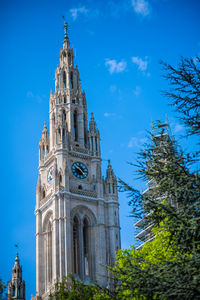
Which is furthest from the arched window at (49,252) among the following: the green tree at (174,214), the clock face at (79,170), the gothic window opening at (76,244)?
the green tree at (174,214)

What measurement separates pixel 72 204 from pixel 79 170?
5165 millimetres

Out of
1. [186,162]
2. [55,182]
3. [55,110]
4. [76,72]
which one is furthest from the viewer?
[76,72]

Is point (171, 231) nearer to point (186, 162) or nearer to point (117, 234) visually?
point (186, 162)

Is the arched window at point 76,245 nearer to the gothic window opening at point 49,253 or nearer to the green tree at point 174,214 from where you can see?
the gothic window opening at point 49,253

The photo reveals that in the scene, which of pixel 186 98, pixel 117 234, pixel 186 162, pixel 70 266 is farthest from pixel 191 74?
pixel 117 234

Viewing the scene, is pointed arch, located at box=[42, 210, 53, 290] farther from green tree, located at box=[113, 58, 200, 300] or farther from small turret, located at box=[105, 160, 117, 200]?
green tree, located at box=[113, 58, 200, 300]

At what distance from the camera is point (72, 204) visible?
64.0 m

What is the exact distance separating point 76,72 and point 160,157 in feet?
189

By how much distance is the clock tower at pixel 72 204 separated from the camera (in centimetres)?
6159

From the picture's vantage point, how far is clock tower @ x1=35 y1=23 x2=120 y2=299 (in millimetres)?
61594

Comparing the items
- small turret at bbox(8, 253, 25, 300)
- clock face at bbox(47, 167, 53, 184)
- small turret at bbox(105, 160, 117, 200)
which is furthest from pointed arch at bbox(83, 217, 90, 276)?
small turret at bbox(8, 253, 25, 300)

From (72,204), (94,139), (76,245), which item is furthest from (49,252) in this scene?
(94,139)

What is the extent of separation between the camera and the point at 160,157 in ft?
69.4

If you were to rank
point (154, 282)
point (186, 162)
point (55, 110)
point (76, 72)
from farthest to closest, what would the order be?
point (76, 72) → point (55, 110) → point (186, 162) → point (154, 282)
